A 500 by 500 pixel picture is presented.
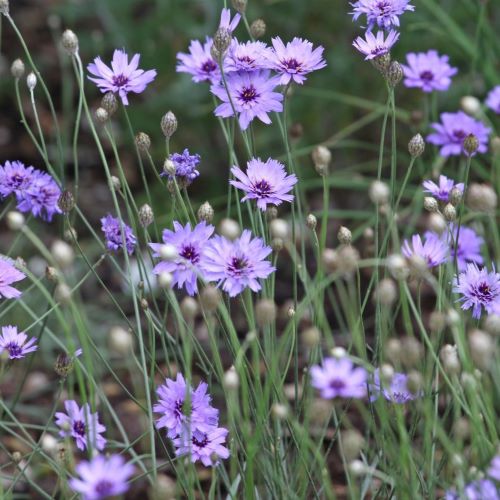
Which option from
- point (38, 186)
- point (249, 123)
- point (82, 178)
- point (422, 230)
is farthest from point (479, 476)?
point (82, 178)

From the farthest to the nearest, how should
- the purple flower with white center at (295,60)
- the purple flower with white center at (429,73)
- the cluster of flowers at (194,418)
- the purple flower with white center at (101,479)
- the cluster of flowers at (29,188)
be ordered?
the purple flower with white center at (429,73) < the cluster of flowers at (29,188) < the purple flower with white center at (295,60) < the cluster of flowers at (194,418) < the purple flower with white center at (101,479)

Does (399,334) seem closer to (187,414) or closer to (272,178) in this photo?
(272,178)

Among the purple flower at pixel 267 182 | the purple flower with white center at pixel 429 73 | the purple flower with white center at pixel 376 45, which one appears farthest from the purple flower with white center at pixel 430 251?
the purple flower with white center at pixel 429 73

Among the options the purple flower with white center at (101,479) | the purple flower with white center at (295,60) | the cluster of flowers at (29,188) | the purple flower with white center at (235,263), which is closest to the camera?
the purple flower with white center at (101,479)

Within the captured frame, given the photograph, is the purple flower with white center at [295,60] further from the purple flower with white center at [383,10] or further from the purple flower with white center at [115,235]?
the purple flower with white center at [115,235]

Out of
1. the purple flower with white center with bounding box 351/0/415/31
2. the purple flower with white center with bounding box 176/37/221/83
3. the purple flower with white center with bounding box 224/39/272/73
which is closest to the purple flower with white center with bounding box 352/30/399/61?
the purple flower with white center with bounding box 351/0/415/31

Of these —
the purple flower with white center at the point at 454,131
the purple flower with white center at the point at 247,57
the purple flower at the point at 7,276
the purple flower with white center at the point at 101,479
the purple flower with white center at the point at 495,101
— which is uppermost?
the purple flower with white center at the point at 495,101

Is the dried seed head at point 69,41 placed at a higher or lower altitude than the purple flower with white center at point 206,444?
higher

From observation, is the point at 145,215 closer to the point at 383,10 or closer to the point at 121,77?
the point at 121,77

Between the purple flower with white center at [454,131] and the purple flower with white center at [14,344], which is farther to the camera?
the purple flower with white center at [454,131]
